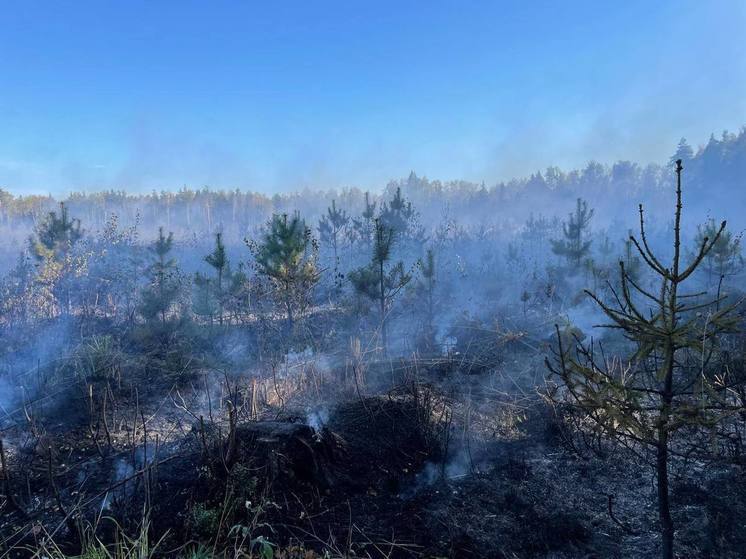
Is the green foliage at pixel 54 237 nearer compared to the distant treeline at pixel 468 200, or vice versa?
the green foliage at pixel 54 237

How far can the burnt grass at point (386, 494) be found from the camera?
3.63 meters

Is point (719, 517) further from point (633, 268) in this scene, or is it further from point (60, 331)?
point (60, 331)

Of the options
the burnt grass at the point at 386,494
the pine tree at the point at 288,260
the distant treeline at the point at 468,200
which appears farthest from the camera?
the distant treeline at the point at 468,200

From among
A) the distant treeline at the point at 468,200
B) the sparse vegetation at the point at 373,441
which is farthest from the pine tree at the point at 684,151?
the sparse vegetation at the point at 373,441

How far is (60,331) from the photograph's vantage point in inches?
555

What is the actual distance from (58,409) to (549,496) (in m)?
7.92

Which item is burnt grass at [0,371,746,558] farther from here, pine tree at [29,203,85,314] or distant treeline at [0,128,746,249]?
distant treeline at [0,128,746,249]

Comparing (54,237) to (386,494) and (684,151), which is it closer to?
(386,494)

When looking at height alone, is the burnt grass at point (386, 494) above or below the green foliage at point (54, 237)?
below

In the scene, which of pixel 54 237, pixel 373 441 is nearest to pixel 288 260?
pixel 373 441

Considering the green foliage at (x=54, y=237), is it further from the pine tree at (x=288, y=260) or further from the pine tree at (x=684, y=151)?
the pine tree at (x=684, y=151)

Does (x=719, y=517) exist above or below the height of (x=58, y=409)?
above

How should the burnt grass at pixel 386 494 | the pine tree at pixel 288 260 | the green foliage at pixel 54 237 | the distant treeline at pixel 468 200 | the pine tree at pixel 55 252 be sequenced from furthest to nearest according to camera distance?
1. the distant treeline at pixel 468 200
2. the pine tree at pixel 55 252
3. the green foliage at pixel 54 237
4. the pine tree at pixel 288 260
5. the burnt grass at pixel 386 494

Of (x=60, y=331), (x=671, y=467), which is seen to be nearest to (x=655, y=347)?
(x=671, y=467)
